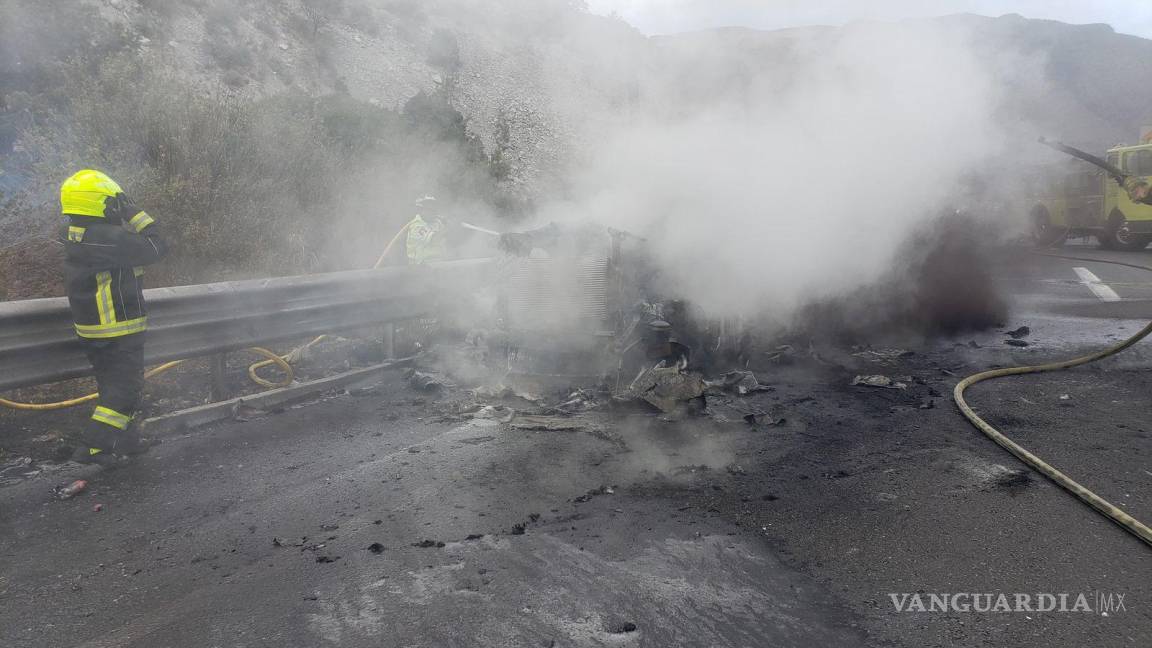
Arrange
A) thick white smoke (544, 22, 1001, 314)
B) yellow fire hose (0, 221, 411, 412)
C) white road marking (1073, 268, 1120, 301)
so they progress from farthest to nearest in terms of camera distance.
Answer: white road marking (1073, 268, 1120, 301) < thick white smoke (544, 22, 1001, 314) < yellow fire hose (0, 221, 411, 412)

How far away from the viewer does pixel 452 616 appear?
246 centimetres

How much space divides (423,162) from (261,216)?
479 centimetres

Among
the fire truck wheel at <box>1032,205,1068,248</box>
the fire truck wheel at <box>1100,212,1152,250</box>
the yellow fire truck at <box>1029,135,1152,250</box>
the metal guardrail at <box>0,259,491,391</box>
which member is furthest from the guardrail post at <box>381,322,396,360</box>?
the fire truck wheel at <box>1032,205,1068,248</box>

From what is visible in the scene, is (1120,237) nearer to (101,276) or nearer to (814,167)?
(814,167)

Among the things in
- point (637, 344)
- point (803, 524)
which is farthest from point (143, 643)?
point (637, 344)

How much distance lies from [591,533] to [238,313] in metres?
3.79

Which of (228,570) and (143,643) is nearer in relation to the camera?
(143,643)

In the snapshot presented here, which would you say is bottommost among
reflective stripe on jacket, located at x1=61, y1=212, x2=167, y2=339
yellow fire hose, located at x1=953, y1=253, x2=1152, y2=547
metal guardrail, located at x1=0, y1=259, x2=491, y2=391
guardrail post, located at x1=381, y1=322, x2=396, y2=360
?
guardrail post, located at x1=381, y1=322, x2=396, y2=360

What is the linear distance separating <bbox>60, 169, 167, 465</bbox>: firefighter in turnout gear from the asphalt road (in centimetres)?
33

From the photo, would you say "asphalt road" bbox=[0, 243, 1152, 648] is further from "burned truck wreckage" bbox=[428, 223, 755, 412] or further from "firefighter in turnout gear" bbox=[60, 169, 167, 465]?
"burned truck wreckage" bbox=[428, 223, 755, 412]

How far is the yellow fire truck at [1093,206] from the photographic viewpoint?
624 inches

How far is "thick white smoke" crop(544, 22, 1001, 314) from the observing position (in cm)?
767

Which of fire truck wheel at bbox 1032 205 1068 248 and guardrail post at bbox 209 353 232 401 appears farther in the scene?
fire truck wheel at bbox 1032 205 1068 248

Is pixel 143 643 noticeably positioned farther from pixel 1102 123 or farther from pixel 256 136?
pixel 1102 123
